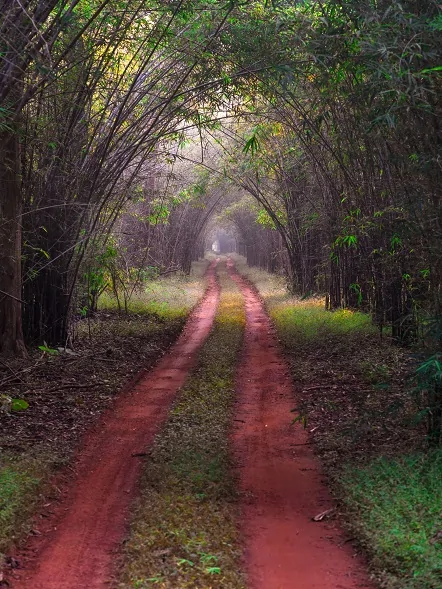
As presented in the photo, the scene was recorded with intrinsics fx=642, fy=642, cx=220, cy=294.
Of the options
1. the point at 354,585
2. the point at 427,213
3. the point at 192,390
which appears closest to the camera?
the point at 354,585

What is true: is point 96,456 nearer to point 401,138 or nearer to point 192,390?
point 192,390

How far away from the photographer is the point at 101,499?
12.9 feet

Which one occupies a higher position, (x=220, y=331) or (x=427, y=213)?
(x=427, y=213)

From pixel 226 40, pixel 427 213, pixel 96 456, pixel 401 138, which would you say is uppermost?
pixel 226 40

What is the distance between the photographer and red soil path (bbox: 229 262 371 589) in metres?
3.03

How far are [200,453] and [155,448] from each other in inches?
14.1

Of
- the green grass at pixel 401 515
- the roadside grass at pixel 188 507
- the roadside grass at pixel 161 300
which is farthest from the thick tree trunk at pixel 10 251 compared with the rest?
the roadside grass at pixel 161 300

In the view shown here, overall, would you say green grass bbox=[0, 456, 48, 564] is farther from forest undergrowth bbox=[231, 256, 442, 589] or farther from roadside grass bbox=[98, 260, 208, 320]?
roadside grass bbox=[98, 260, 208, 320]

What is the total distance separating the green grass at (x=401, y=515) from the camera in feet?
9.39

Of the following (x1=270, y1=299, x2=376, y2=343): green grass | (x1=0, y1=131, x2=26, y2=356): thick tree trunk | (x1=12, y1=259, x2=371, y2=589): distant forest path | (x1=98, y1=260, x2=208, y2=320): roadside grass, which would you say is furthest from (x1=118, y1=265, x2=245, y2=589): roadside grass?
(x1=98, y1=260, x2=208, y2=320): roadside grass

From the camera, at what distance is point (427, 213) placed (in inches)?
169

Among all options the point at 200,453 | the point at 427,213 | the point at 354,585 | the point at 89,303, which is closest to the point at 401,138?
the point at 427,213

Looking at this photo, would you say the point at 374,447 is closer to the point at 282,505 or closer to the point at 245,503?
the point at 282,505

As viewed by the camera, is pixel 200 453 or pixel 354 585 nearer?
pixel 354 585
